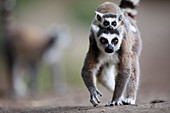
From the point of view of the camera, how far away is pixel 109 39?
23.8ft

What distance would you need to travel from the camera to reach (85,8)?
29641mm

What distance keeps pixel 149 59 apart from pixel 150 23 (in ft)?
32.4

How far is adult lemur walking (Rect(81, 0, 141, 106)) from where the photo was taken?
287 inches

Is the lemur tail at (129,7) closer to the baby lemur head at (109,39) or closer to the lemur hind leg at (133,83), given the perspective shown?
the lemur hind leg at (133,83)

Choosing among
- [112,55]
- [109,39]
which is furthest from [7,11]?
[109,39]

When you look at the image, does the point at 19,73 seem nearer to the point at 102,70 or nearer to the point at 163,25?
the point at 102,70

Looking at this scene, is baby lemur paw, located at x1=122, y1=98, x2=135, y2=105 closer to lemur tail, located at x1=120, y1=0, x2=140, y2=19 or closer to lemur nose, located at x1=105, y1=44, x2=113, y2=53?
lemur nose, located at x1=105, y1=44, x2=113, y2=53

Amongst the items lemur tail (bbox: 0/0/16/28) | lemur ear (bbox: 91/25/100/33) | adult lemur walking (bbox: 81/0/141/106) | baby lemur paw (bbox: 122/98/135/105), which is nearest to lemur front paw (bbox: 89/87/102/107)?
adult lemur walking (bbox: 81/0/141/106)

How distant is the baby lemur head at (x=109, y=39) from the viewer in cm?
721

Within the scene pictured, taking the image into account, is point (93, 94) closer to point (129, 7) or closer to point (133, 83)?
point (133, 83)

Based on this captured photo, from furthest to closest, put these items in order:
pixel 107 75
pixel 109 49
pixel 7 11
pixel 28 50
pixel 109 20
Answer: pixel 28 50
pixel 7 11
pixel 107 75
pixel 109 20
pixel 109 49

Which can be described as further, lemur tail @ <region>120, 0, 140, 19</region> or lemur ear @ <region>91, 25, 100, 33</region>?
lemur tail @ <region>120, 0, 140, 19</region>

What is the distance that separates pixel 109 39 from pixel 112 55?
389mm

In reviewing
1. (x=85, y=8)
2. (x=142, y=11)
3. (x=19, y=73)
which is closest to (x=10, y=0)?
→ (x=19, y=73)
